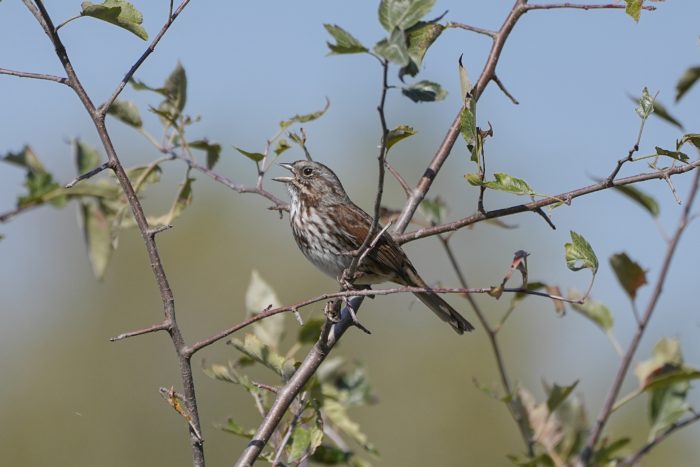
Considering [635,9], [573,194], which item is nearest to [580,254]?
[573,194]

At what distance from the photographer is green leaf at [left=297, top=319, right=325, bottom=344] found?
3.27 m

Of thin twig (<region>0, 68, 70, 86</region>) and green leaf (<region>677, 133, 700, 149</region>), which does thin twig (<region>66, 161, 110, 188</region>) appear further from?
green leaf (<region>677, 133, 700, 149</region>)

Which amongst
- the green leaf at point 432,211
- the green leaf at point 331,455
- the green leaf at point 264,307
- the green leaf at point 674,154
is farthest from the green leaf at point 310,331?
the green leaf at point 674,154

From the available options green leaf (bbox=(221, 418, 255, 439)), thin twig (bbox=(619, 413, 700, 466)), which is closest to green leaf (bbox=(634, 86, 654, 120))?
thin twig (bbox=(619, 413, 700, 466))

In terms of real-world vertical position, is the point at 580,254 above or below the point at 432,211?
→ below

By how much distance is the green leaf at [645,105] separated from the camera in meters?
2.39

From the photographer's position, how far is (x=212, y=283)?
67.9ft

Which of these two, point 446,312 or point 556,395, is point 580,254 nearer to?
point 556,395

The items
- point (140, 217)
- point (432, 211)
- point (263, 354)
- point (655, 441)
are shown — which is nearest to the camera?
point (140, 217)

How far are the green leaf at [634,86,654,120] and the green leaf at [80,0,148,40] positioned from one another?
4.23ft

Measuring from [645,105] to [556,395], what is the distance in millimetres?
1160

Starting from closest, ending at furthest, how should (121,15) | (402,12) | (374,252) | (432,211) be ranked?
(402,12)
(121,15)
(432,211)
(374,252)

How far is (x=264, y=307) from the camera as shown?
343 centimetres

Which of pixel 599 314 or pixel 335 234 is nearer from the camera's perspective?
pixel 599 314
